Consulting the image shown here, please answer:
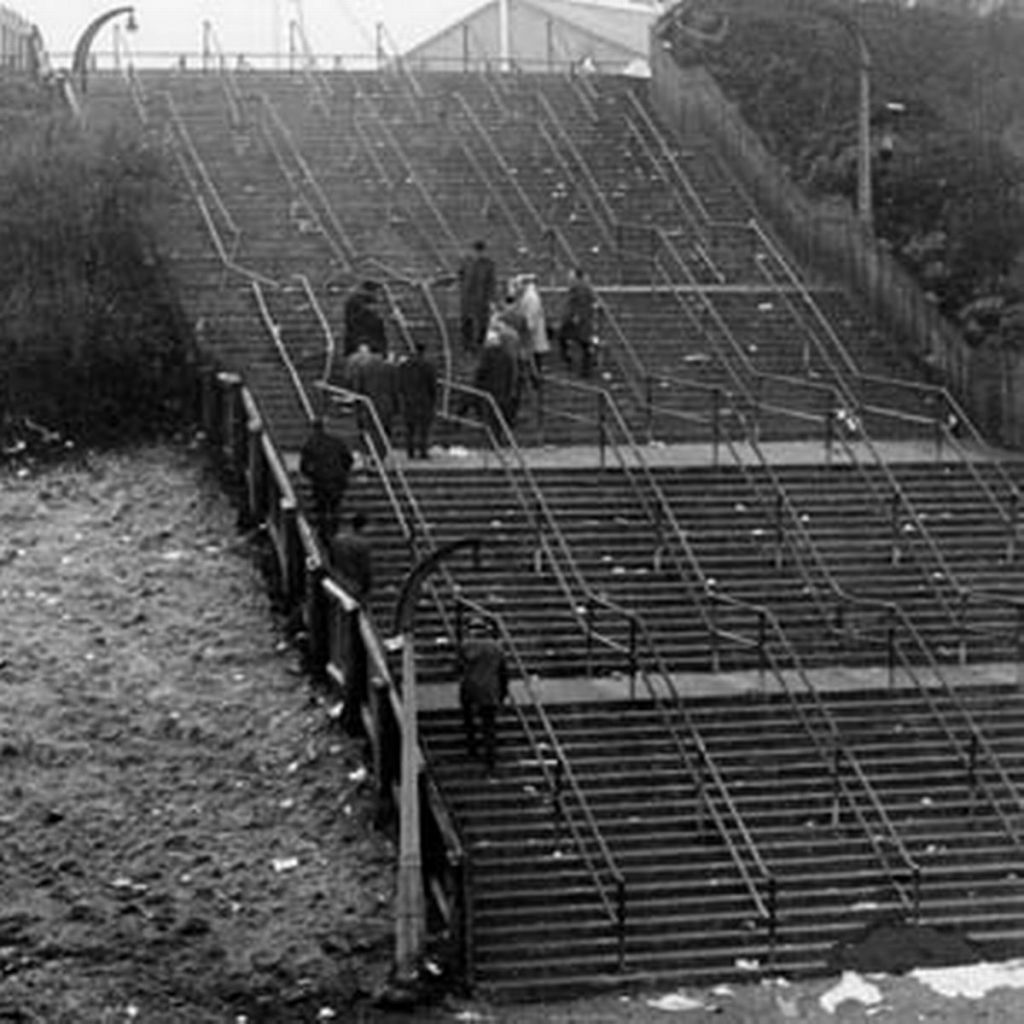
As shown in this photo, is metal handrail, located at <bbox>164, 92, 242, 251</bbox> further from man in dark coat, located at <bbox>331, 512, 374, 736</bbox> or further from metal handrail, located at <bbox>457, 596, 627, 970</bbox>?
metal handrail, located at <bbox>457, 596, 627, 970</bbox>

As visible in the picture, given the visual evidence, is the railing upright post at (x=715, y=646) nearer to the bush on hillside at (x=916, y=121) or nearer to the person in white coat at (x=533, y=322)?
the person in white coat at (x=533, y=322)

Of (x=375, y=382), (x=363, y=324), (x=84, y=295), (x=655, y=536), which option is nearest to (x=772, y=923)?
(x=655, y=536)

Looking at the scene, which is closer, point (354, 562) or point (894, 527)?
point (354, 562)

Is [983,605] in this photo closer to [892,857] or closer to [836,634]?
[836,634]

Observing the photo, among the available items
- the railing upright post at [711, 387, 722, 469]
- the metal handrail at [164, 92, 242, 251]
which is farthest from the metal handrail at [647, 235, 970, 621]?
the metal handrail at [164, 92, 242, 251]

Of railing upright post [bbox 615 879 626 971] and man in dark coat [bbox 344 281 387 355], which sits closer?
railing upright post [bbox 615 879 626 971]

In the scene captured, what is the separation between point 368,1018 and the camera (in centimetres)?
1661

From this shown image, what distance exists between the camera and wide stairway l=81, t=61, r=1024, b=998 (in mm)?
18469

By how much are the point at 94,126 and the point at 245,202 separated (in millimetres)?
2398

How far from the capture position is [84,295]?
94.0 feet

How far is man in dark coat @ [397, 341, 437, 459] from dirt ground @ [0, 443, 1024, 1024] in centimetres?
216

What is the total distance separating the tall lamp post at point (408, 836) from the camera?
1692 centimetres

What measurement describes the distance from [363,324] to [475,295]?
228 centimetres

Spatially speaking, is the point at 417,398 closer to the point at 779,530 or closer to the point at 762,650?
the point at 779,530
